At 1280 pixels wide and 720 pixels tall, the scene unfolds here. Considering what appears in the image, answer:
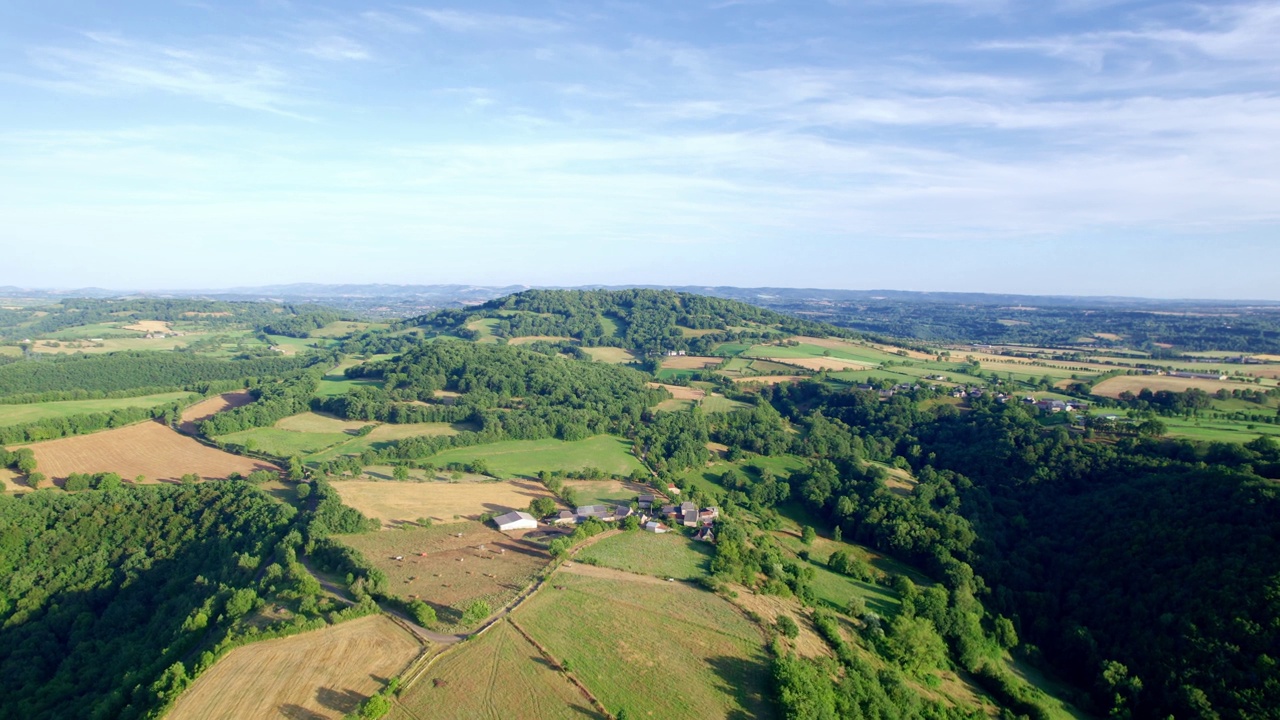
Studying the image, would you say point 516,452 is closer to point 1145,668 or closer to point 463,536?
point 463,536

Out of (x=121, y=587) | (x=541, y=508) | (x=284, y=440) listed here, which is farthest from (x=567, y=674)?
(x=284, y=440)

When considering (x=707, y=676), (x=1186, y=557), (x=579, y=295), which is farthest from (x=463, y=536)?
(x=579, y=295)

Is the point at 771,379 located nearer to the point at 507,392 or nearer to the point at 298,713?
the point at 507,392

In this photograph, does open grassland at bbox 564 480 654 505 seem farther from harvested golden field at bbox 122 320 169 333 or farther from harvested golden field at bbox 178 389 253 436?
harvested golden field at bbox 122 320 169 333

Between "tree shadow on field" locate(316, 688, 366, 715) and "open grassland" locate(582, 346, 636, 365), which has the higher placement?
"open grassland" locate(582, 346, 636, 365)

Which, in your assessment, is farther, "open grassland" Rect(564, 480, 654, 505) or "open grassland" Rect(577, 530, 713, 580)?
Answer: "open grassland" Rect(564, 480, 654, 505)

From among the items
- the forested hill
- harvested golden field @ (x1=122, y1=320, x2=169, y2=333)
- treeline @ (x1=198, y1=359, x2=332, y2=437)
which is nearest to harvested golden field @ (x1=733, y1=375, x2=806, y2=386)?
the forested hill

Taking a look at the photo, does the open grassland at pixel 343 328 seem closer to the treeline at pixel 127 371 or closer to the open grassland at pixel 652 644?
the treeline at pixel 127 371
